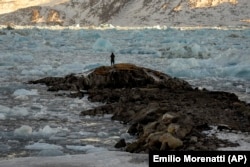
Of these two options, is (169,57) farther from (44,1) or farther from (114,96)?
(44,1)

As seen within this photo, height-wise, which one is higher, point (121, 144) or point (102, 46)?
point (102, 46)

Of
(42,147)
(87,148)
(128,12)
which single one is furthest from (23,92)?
(128,12)

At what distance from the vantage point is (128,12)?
416 ft

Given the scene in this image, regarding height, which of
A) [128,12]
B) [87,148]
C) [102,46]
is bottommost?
[87,148]

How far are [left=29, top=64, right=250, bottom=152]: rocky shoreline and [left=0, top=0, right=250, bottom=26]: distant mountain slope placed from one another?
302ft

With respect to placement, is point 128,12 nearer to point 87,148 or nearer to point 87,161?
point 87,148

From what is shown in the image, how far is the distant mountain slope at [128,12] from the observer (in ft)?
352

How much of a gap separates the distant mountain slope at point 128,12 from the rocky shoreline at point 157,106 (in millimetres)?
92097

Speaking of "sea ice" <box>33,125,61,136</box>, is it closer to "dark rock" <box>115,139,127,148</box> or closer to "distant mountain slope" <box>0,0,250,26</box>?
"dark rock" <box>115,139,127,148</box>

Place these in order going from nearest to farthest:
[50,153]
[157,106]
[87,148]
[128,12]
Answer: [50,153]
[87,148]
[157,106]
[128,12]

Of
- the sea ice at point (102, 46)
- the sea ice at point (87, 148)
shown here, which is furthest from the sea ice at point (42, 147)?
the sea ice at point (102, 46)

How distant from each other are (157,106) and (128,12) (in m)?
121

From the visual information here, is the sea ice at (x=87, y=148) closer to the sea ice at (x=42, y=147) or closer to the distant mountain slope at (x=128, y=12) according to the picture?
the sea ice at (x=42, y=147)

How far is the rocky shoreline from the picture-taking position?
5.78m
